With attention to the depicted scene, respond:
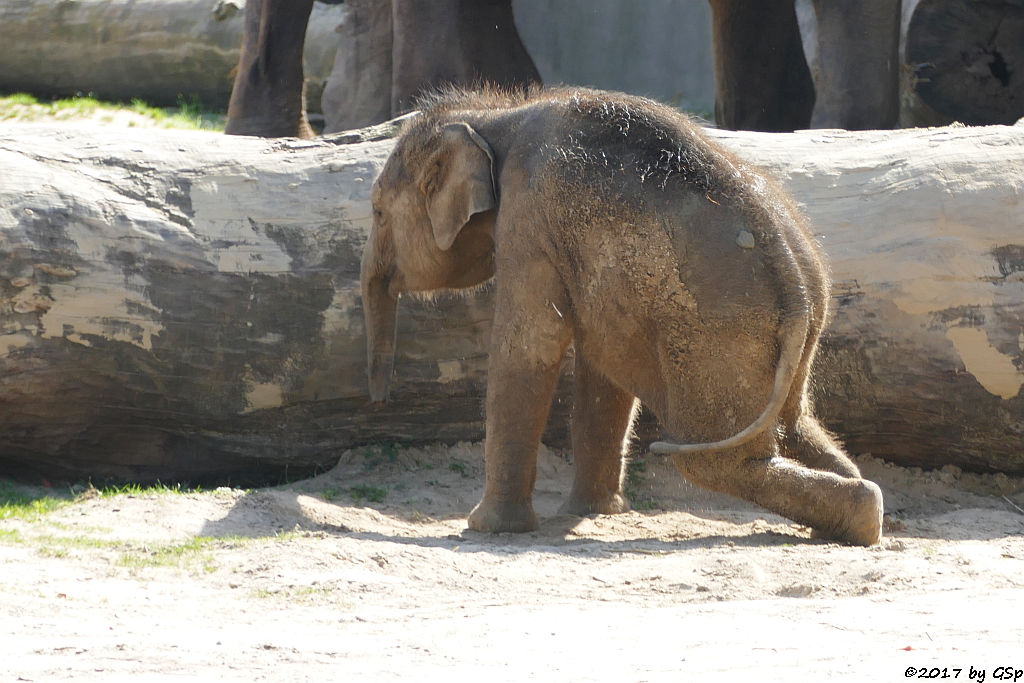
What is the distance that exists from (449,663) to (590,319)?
1786mm

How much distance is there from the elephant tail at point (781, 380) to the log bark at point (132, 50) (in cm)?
857

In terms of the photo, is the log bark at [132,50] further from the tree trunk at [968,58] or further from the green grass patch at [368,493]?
the green grass patch at [368,493]

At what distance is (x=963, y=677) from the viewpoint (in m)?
2.38

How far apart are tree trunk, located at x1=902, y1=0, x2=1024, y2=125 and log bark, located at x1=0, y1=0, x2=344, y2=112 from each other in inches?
207

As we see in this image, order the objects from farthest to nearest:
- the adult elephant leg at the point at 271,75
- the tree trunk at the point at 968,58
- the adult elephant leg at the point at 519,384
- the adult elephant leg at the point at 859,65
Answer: the tree trunk at the point at 968,58
the adult elephant leg at the point at 271,75
the adult elephant leg at the point at 859,65
the adult elephant leg at the point at 519,384

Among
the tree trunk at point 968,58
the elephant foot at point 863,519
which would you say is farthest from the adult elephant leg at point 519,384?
the tree trunk at point 968,58

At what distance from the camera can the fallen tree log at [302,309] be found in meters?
4.65

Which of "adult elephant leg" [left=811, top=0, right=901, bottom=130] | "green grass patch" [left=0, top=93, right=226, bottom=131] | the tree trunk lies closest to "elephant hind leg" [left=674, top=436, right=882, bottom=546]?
"adult elephant leg" [left=811, top=0, right=901, bottom=130]

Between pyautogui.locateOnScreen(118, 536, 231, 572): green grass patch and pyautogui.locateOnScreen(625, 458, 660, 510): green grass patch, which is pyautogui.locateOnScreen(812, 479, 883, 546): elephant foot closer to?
pyautogui.locateOnScreen(625, 458, 660, 510): green grass patch

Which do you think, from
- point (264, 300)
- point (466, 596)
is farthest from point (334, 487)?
point (466, 596)

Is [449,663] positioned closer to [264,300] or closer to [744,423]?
[744,423]

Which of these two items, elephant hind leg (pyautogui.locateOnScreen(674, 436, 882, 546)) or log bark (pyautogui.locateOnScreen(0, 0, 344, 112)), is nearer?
elephant hind leg (pyautogui.locateOnScreen(674, 436, 882, 546))

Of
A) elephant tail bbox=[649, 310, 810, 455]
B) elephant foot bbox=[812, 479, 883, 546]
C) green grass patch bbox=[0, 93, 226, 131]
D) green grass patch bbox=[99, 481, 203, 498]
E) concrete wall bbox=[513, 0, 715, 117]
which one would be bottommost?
green grass patch bbox=[99, 481, 203, 498]

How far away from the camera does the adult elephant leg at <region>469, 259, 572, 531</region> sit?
425 centimetres
